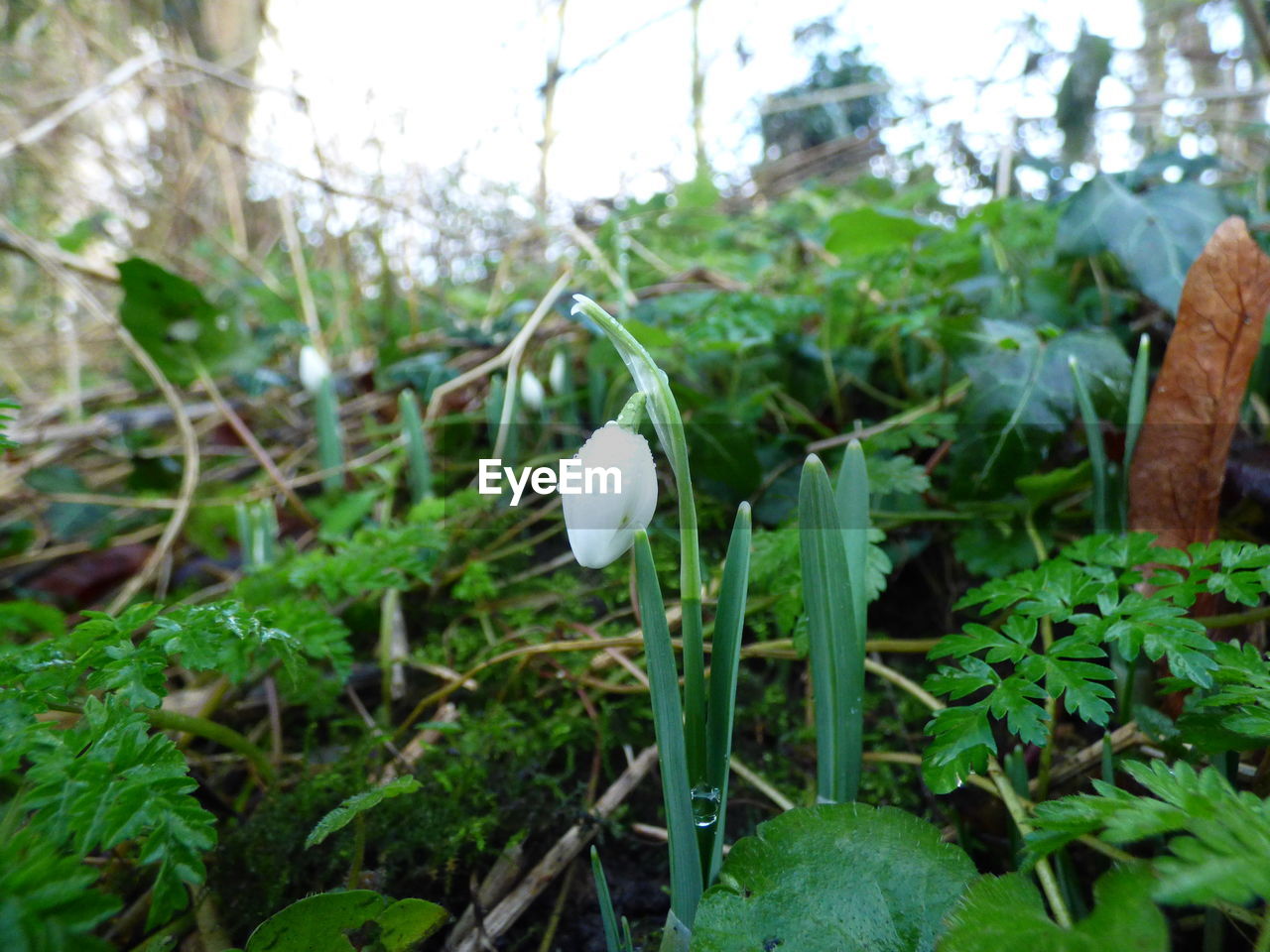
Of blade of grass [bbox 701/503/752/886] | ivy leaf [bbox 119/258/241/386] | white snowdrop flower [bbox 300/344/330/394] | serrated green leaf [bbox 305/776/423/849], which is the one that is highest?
ivy leaf [bbox 119/258/241/386]

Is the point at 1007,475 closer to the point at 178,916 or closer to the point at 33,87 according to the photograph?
the point at 178,916

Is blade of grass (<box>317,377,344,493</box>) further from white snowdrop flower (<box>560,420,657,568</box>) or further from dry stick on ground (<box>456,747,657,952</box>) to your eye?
white snowdrop flower (<box>560,420,657,568</box>)

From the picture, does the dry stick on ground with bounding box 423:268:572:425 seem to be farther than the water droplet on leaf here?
Yes

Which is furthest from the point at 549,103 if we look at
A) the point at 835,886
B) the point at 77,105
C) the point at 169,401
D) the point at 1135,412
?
the point at 835,886

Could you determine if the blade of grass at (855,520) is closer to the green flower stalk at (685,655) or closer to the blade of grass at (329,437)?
the green flower stalk at (685,655)

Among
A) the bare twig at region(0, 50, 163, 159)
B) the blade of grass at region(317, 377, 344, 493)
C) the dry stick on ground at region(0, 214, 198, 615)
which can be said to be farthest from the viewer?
the bare twig at region(0, 50, 163, 159)

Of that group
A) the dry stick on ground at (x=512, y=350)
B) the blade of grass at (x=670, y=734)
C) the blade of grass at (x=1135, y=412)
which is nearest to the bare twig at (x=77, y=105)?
the dry stick on ground at (x=512, y=350)

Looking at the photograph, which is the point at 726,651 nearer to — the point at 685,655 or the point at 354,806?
the point at 685,655

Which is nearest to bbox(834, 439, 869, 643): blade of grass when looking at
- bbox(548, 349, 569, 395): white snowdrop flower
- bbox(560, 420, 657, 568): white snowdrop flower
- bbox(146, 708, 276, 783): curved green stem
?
bbox(560, 420, 657, 568): white snowdrop flower
